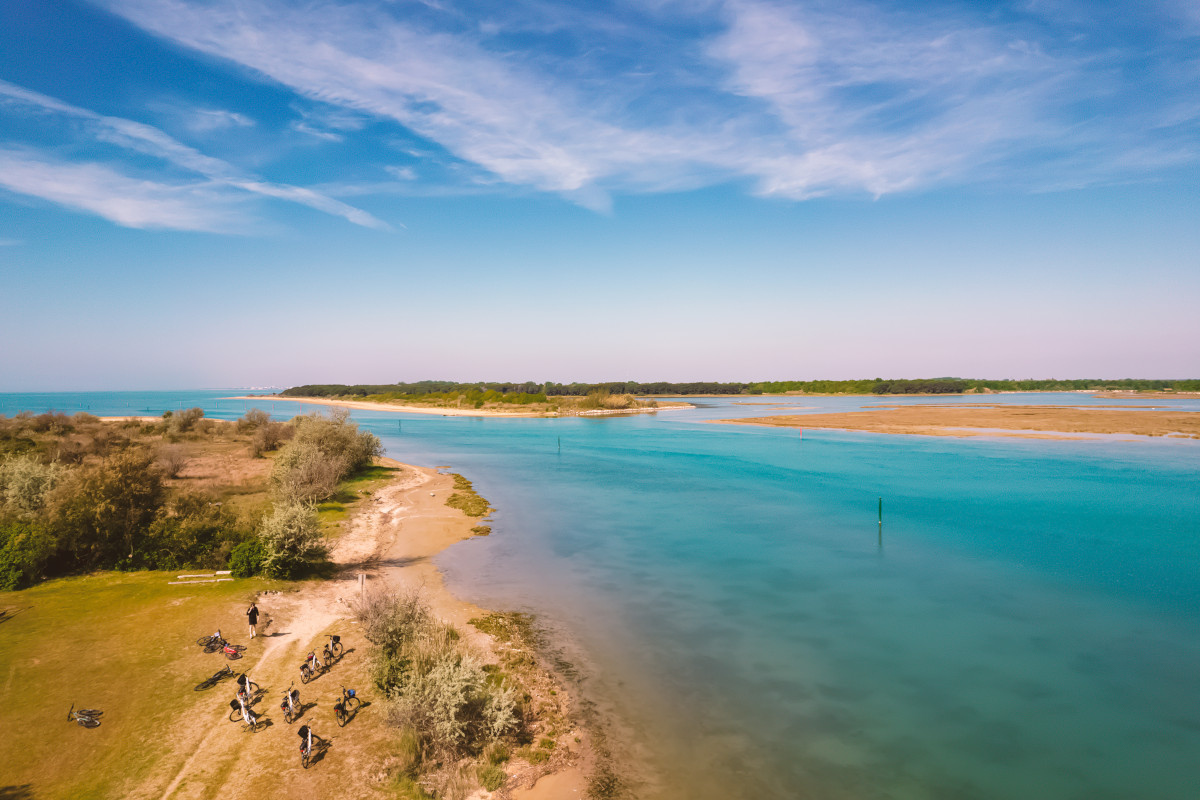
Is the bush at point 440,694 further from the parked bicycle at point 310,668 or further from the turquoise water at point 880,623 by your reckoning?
the turquoise water at point 880,623

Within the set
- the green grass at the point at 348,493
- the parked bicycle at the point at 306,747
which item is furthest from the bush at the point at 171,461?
the parked bicycle at the point at 306,747

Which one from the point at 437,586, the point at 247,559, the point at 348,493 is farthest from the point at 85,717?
the point at 348,493

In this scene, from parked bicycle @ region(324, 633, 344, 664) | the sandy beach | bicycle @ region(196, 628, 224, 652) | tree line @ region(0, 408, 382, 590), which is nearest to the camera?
parked bicycle @ region(324, 633, 344, 664)

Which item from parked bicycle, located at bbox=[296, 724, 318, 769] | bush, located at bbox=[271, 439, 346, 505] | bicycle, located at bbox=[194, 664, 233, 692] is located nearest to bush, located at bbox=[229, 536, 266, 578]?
bicycle, located at bbox=[194, 664, 233, 692]

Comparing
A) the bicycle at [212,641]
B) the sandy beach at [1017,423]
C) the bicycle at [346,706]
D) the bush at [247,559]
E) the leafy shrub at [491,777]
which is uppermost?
the sandy beach at [1017,423]

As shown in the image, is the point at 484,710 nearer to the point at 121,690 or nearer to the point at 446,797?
the point at 446,797

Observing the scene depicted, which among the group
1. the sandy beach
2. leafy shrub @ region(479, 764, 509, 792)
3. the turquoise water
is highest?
the sandy beach

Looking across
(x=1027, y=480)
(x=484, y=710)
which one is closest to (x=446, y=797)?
(x=484, y=710)

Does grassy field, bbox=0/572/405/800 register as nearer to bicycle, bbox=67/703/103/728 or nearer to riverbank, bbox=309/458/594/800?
bicycle, bbox=67/703/103/728
